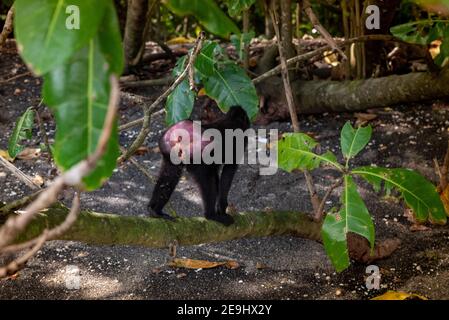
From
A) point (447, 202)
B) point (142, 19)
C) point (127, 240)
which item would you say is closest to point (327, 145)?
point (447, 202)

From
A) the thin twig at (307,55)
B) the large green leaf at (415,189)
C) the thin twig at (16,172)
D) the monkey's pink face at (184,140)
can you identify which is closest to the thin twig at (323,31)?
the thin twig at (307,55)

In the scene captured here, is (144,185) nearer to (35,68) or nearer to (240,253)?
(240,253)

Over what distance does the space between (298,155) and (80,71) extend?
5.55 ft

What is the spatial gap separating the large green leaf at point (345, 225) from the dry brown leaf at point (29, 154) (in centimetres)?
279

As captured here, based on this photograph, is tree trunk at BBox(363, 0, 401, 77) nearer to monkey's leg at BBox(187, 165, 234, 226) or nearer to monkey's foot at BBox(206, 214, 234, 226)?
monkey's leg at BBox(187, 165, 234, 226)

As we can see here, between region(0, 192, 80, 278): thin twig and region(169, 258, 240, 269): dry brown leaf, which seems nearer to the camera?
region(0, 192, 80, 278): thin twig

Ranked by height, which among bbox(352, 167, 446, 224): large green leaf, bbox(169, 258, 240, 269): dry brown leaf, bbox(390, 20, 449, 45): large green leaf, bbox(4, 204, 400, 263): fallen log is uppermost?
bbox(390, 20, 449, 45): large green leaf

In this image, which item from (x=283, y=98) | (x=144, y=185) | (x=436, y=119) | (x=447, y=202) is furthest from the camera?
(x=283, y=98)

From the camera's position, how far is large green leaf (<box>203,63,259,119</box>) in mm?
2916

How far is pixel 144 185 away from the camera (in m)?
4.23

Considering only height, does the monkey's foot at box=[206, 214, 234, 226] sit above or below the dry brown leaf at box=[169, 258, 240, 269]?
above

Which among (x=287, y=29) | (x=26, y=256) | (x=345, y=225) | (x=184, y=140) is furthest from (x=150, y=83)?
(x=26, y=256)

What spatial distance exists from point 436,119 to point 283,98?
4.01ft

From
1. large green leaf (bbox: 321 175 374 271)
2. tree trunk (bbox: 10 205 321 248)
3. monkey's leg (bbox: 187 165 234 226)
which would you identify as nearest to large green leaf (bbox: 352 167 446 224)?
large green leaf (bbox: 321 175 374 271)
